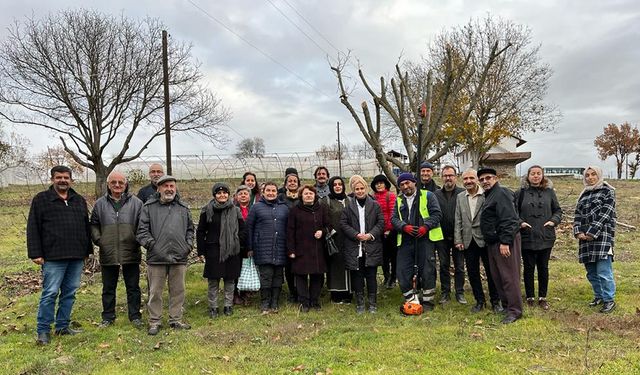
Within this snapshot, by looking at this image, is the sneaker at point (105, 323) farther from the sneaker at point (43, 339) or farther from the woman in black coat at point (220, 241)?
the woman in black coat at point (220, 241)

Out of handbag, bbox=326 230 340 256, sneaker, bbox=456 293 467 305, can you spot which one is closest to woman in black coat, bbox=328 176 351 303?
handbag, bbox=326 230 340 256

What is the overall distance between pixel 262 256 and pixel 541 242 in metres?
3.82

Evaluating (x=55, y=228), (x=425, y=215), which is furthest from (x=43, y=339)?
(x=425, y=215)

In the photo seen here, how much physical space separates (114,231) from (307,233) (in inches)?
99.0

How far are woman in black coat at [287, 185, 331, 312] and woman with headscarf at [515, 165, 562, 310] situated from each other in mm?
2699

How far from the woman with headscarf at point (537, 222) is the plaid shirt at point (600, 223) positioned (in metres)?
0.38

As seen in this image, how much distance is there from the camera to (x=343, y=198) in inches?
273

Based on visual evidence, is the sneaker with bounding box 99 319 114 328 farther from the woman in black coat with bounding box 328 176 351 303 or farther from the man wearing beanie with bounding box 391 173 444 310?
the man wearing beanie with bounding box 391 173 444 310

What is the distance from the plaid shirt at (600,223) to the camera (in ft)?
19.8

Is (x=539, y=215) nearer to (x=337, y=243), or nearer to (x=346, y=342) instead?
(x=337, y=243)

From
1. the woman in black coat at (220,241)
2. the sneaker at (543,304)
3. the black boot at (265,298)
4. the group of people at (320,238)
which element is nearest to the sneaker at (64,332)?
the group of people at (320,238)

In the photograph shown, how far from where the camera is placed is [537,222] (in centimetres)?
627

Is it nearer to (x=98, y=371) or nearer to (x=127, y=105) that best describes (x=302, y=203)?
(x=98, y=371)

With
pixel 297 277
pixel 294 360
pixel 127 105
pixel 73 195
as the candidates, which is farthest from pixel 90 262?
pixel 127 105
